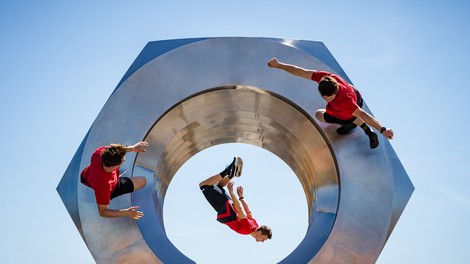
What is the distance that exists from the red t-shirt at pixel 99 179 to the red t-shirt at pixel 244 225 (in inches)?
160

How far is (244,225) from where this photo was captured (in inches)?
509

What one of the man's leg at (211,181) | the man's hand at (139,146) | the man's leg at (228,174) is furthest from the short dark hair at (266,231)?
the man's hand at (139,146)

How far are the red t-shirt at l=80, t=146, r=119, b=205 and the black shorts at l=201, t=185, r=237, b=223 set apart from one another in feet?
11.6

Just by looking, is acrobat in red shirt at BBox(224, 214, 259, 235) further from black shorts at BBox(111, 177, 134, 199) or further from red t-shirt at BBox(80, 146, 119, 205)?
red t-shirt at BBox(80, 146, 119, 205)

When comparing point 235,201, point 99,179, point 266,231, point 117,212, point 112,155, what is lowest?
point 117,212

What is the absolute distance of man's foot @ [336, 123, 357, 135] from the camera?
10.2 metres

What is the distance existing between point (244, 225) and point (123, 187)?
12.6 feet

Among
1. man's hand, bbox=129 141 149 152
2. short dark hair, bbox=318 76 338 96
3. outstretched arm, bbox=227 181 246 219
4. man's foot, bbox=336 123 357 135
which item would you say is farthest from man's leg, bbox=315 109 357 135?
outstretched arm, bbox=227 181 246 219

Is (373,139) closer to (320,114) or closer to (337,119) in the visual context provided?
(337,119)

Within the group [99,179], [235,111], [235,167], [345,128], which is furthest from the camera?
[235,167]

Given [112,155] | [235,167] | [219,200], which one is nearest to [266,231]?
[219,200]

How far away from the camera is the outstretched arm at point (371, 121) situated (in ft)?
31.1

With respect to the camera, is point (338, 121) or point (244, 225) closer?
point (338, 121)

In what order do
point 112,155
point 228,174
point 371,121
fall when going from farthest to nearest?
1. point 228,174
2. point 371,121
3. point 112,155
